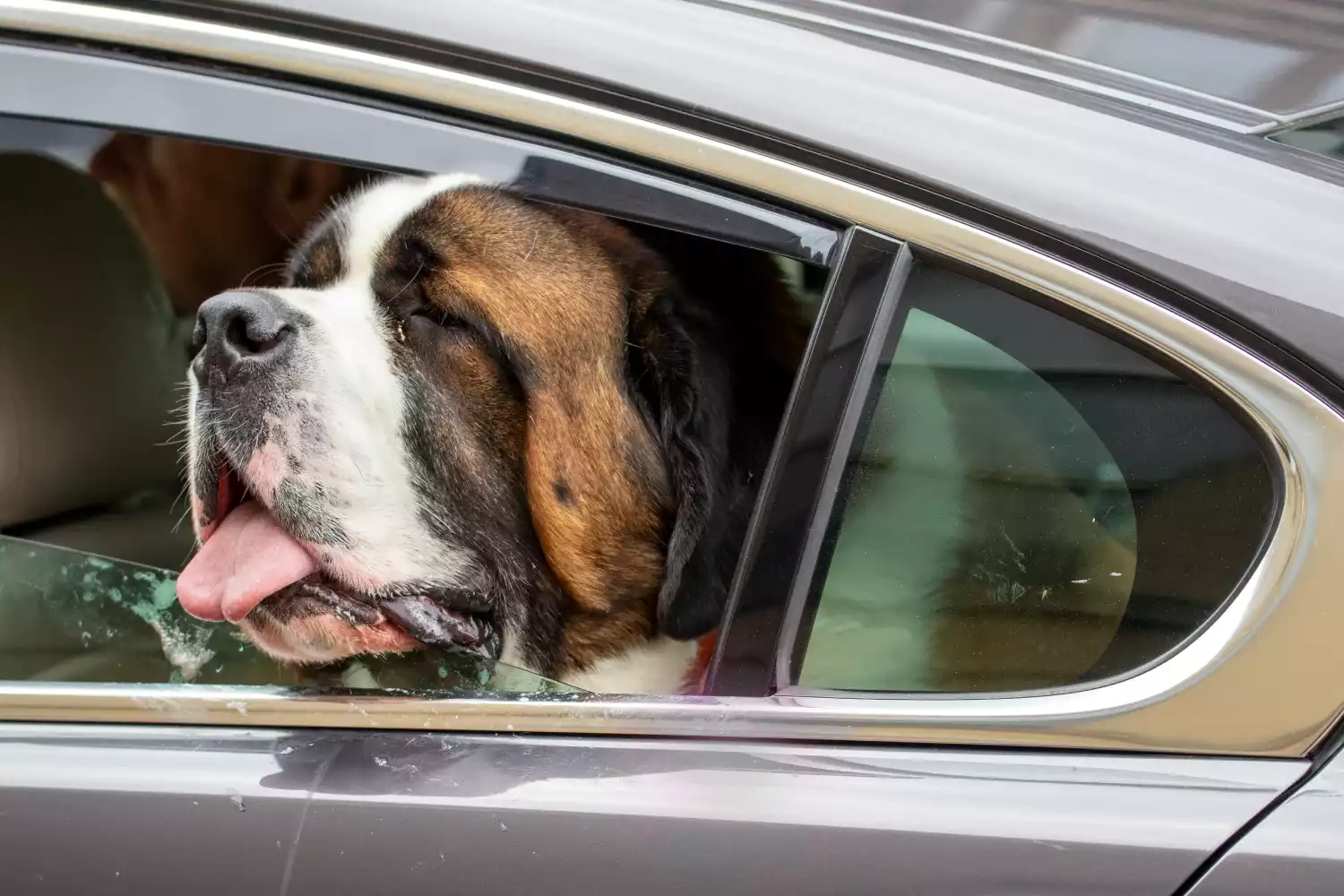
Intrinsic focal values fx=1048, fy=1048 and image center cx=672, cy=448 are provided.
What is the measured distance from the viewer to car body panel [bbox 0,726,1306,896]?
1029mm

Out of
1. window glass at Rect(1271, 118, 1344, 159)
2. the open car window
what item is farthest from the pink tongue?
window glass at Rect(1271, 118, 1344, 159)

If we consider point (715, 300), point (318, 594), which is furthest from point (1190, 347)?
point (318, 594)

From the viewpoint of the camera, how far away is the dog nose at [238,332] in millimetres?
1545

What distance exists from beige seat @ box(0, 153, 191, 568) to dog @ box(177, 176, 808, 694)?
1.89ft

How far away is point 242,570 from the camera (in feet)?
5.24

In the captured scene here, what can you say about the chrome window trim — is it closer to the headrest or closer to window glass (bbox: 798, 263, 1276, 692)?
window glass (bbox: 798, 263, 1276, 692)

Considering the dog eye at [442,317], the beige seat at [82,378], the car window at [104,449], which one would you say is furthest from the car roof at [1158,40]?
the beige seat at [82,378]

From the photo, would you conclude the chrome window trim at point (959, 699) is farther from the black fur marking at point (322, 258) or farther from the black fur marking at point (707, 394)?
the black fur marking at point (322, 258)

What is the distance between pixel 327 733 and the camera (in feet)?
3.77

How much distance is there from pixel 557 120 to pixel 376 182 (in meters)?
0.89

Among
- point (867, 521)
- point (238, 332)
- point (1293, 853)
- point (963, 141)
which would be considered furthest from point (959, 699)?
point (238, 332)

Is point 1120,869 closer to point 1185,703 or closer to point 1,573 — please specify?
point 1185,703

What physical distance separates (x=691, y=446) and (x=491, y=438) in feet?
1.11

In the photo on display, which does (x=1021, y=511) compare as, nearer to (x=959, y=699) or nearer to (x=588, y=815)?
(x=959, y=699)
